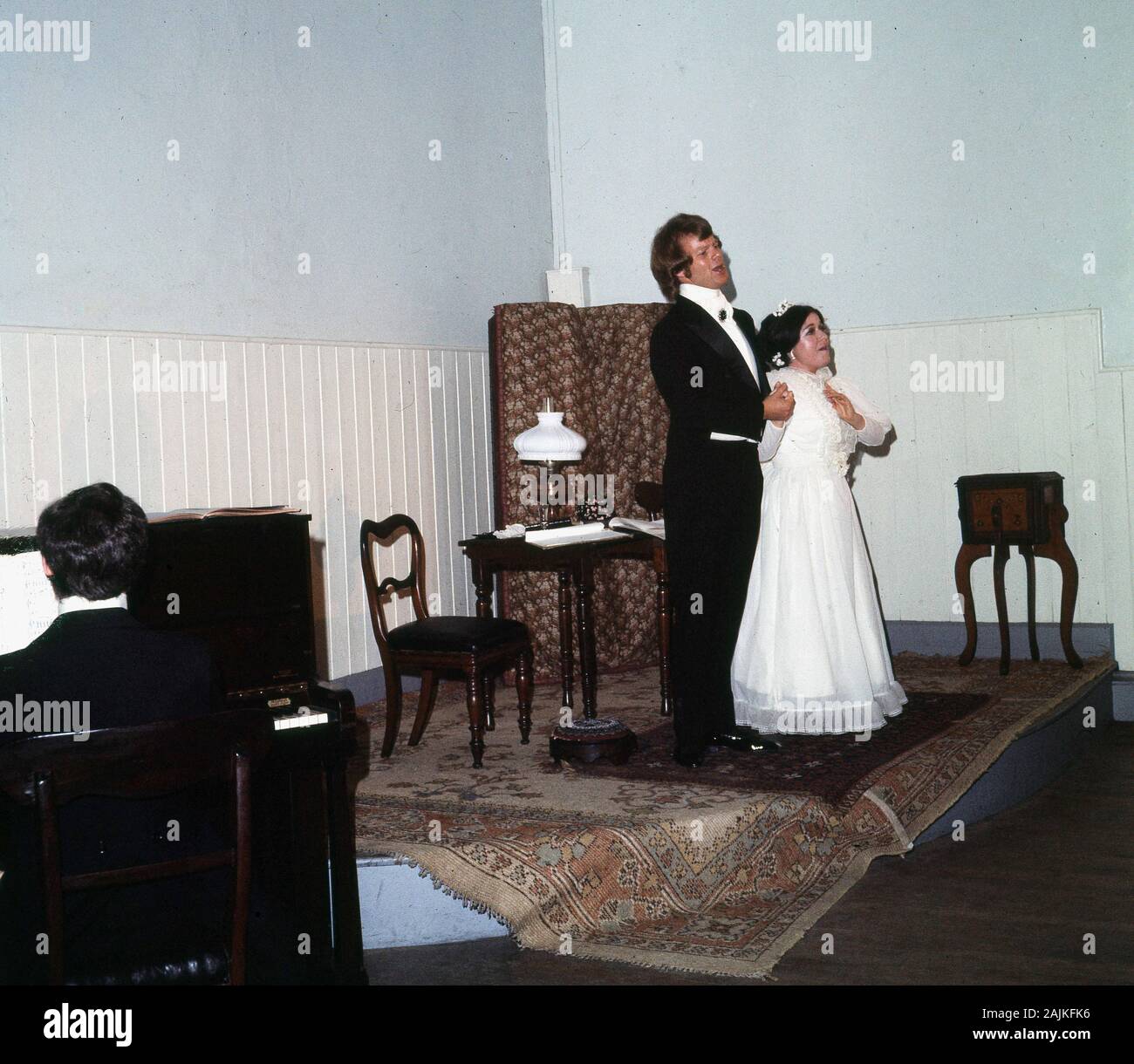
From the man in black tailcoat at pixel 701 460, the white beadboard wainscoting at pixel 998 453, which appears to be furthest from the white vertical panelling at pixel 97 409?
the white beadboard wainscoting at pixel 998 453

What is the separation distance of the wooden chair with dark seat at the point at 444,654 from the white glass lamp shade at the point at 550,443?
64cm

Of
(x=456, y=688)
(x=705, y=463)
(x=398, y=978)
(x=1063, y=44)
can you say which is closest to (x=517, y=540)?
(x=705, y=463)

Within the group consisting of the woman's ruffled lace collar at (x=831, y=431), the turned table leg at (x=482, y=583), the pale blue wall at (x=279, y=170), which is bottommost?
the turned table leg at (x=482, y=583)

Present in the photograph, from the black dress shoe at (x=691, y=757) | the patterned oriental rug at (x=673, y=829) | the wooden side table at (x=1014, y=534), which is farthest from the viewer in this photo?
the wooden side table at (x=1014, y=534)

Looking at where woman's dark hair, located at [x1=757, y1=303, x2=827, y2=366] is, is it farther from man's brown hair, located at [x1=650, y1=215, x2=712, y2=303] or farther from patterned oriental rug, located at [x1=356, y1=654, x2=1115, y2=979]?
patterned oriental rug, located at [x1=356, y1=654, x2=1115, y2=979]

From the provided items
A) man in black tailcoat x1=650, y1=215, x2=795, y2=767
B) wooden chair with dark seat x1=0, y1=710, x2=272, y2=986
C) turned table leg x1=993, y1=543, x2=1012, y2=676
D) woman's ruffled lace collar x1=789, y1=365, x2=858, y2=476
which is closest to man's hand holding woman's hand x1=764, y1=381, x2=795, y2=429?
man in black tailcoat x1=650, y1=215, x2=795, y2=767

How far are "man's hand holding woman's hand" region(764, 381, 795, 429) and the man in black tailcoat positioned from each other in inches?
1.1

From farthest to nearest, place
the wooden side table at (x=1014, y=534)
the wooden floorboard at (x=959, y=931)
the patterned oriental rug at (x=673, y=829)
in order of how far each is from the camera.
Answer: the wooden side table at (x=1014, y=534), the patterned oriental rug at (x=673, y=829), the wooden floorboard at (x=959, y=931)

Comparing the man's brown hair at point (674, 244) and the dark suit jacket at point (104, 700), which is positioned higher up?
the man's brown hair at point (674, 244)

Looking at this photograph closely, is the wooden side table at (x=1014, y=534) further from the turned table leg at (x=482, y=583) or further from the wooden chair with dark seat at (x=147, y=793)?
the wooden chair with dark seat at (x=147, y=793)

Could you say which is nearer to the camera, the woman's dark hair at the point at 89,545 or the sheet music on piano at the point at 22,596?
the woman's dark hair at the point at 89,545

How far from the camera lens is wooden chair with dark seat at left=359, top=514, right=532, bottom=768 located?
4.57 meters

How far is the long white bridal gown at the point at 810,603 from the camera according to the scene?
4559 millimetres

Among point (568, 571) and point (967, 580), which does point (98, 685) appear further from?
point (967, 580)
